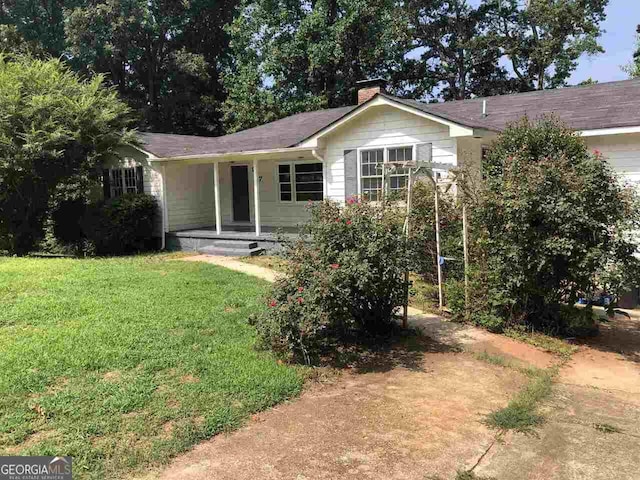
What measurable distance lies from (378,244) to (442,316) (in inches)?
96.5

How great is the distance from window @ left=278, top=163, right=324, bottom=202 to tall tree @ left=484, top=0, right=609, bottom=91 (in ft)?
58.6

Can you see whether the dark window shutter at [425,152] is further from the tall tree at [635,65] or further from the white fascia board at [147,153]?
the tall tree at [635,65]

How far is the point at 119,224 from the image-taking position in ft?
44.3

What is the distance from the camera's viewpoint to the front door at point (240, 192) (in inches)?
632

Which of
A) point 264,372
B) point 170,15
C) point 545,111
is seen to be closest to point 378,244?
point 264,372

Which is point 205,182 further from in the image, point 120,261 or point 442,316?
point 442,316

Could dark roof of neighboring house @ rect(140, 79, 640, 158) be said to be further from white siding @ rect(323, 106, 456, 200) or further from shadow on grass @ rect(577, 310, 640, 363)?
shadow on grass @ rect(577, 310, 640, 363)

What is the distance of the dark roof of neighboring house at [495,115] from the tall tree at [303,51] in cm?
746

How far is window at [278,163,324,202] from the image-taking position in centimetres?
1434

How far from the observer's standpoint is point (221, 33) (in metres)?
29.5

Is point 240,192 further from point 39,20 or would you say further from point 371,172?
point 39,20

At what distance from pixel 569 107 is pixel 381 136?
4.23 metres

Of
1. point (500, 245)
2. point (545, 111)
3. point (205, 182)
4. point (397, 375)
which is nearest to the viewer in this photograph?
point (397, 375)

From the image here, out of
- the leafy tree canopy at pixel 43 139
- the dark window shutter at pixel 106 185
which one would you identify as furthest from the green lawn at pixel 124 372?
the dark window shutter at pixel 106 185
